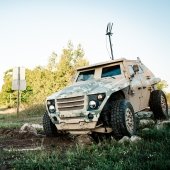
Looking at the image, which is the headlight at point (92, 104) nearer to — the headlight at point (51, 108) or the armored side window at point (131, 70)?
the headlight at point (51, 108)

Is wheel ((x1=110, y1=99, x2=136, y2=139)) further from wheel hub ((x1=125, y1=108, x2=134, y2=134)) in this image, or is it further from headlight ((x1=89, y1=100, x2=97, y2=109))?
headlight ((x1=89, y1=100, x2=97, y2=109))

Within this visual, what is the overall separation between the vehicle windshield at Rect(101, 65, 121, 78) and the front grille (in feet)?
6.11

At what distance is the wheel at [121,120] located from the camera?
6.94m

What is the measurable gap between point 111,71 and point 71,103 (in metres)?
2.09

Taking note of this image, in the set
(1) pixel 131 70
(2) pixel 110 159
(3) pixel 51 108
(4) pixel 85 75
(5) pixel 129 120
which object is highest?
(1) pixel 131 70

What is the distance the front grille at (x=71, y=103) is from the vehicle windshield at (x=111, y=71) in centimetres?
186

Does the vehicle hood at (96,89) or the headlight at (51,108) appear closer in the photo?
the vehicle hood at (96,89)

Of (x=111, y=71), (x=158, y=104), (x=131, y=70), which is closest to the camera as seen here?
(x=111, y=71)

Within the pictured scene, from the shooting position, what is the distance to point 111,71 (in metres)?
8.92

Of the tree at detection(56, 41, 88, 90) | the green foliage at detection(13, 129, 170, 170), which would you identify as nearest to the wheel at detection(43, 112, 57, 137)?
the green foliage at detection(13, 129, 170, 170)

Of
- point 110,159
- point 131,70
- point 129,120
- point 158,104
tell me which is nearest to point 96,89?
point 129,120

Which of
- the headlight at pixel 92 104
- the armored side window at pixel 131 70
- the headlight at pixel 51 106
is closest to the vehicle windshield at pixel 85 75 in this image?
the armored side window at pixel 131 70

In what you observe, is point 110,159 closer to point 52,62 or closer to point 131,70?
point 131,70

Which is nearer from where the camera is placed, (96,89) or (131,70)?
(96,89)
